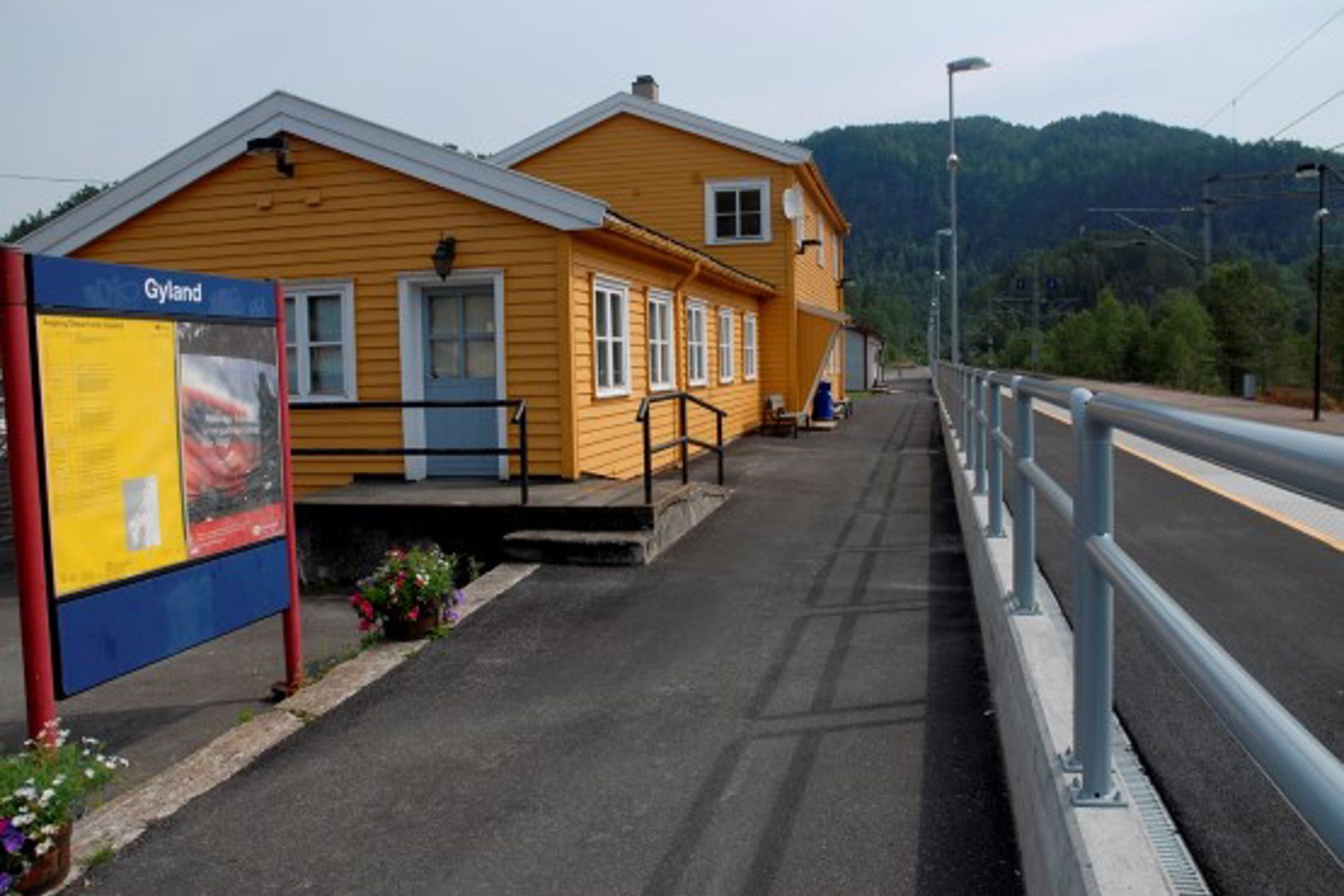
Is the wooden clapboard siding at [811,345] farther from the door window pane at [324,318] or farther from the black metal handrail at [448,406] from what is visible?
the door window pane at [324,318]

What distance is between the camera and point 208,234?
40.5ft

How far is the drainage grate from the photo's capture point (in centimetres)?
253

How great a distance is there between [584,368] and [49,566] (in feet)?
24.8

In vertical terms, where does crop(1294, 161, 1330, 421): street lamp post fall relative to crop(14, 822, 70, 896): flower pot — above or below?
above

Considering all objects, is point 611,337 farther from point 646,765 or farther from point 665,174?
point 665,174

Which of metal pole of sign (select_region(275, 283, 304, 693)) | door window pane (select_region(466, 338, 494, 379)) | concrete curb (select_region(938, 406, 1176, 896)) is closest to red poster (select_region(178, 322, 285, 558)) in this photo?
metal pole of sign (select_region(275, 283, 304, 693))

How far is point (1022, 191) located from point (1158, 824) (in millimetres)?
160326

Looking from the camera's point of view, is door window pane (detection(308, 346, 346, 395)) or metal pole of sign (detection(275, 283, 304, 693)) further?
door window pane (detection(308, 346, 346, 395))

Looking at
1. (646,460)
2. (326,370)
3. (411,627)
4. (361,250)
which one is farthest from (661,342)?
(411,627)

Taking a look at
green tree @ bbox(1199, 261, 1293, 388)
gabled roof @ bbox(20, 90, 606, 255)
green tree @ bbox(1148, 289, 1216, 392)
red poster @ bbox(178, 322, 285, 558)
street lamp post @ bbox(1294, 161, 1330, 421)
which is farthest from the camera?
green tree @ bbox(1148, 289, 1216, 392)

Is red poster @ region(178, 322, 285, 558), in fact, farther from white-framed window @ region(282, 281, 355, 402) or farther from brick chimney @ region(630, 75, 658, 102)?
brick chimney @ region(630, 75, 658, 102)

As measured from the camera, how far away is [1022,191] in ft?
497

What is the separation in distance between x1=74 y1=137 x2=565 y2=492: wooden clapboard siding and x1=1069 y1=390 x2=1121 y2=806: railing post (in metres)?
8.78

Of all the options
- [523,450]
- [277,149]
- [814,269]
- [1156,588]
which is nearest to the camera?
[1156,588]
